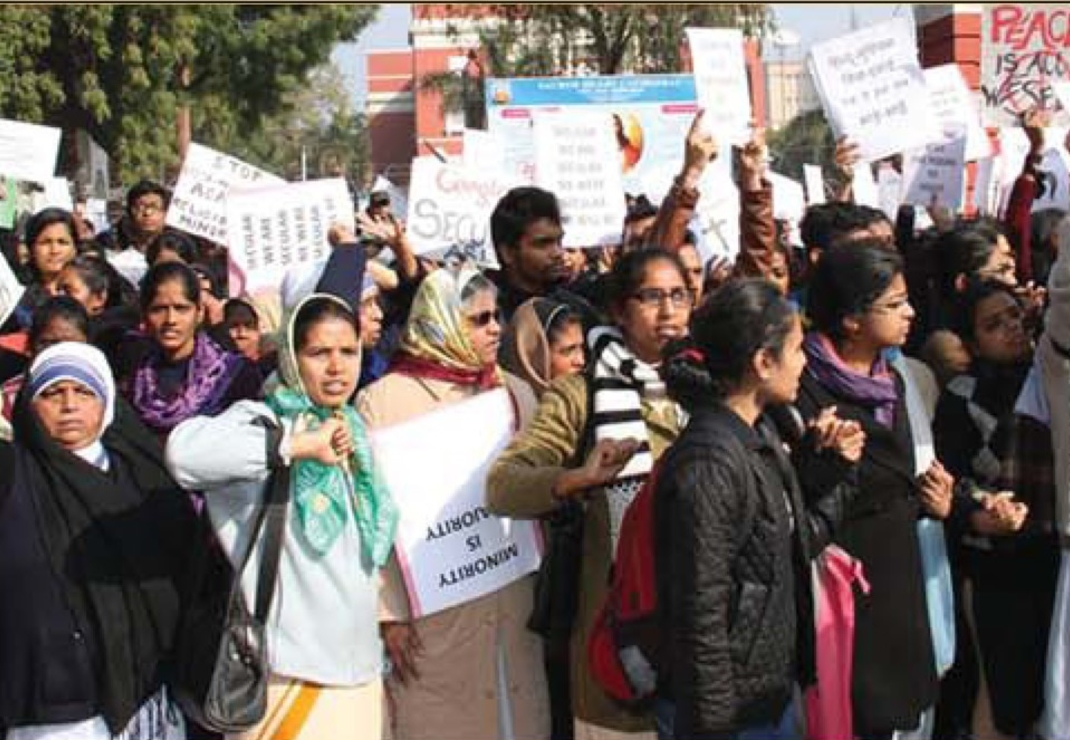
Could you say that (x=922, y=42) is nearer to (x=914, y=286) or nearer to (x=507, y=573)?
(x=914, y=286)

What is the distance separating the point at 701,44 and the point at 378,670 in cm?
429

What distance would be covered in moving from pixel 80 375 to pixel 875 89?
4.37 m

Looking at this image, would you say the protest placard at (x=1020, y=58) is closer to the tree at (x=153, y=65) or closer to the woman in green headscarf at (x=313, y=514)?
the woman in green headscarf at (x=313, y=514)

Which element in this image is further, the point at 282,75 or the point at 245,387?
the point at 282,75

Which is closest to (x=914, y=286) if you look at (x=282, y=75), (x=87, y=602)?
(x=87, y=602)

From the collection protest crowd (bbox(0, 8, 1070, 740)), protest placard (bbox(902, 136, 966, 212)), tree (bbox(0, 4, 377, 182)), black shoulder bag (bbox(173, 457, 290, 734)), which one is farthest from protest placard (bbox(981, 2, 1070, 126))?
tree (bbox(0, 4, 377, 182))

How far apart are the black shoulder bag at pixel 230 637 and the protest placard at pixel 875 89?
4.15 m

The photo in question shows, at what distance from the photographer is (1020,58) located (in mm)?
12188

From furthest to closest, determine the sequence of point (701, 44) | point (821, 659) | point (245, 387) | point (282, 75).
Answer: point (282, 75) → point (701, 44) → point (245, 387) → point (821, 659)

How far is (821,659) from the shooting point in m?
3.49

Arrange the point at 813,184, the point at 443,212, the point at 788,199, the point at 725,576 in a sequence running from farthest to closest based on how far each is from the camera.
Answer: the point at 813,184 → the point at 788,199 → the point at 443,212 → the point at 725,576

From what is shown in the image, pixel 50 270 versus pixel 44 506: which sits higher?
pixel 50 270

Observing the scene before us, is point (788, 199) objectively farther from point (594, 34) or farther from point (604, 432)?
point (594, 34)

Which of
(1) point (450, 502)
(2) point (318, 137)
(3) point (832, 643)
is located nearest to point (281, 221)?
(1) point (450, 502)
